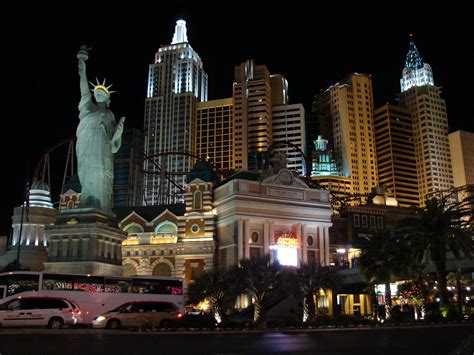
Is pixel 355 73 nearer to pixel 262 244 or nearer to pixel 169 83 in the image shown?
pixel 169 83

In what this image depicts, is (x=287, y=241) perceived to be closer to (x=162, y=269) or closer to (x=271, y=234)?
(x=271, y=234)

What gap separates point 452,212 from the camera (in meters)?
40.5

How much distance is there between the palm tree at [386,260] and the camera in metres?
43.1

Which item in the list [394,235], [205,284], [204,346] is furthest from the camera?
[394,235]

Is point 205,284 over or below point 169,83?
below

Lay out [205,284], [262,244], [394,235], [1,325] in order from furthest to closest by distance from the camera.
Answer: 1. [262,244]
2. [394,235]
3. [205,284]
4. [1,325]

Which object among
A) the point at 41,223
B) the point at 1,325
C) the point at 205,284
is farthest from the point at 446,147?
the point at 1,325

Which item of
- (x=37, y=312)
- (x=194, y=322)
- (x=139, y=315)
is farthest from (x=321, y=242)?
(x=37, y=312)

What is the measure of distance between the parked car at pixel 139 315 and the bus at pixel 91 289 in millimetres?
2849

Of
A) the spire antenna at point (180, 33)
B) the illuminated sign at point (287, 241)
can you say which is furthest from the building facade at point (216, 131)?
the illuminated sign at point (287, 241)

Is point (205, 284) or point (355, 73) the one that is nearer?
point (205, 284)

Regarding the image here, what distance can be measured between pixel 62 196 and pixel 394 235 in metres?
51.9

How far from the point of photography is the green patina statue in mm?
60156

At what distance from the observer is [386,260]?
1732 inches
